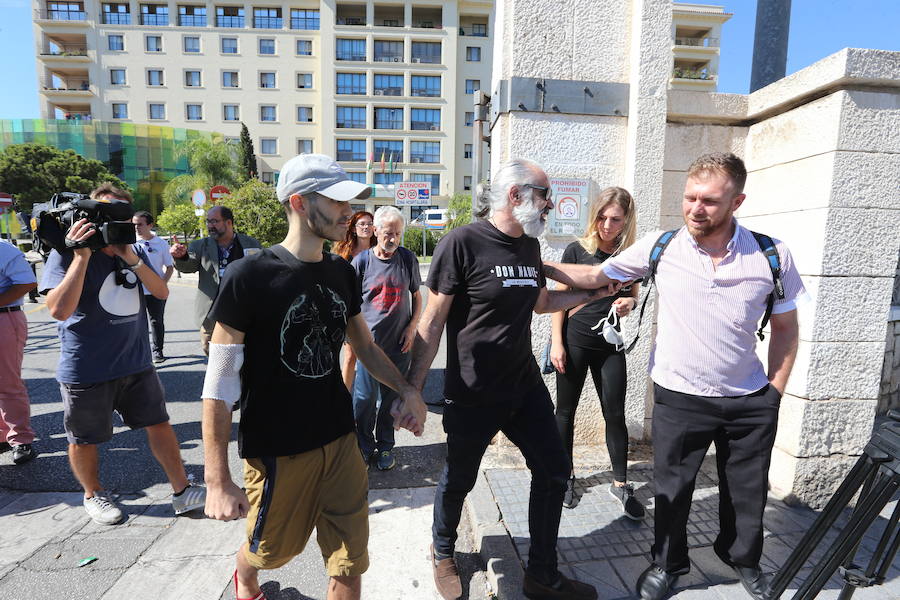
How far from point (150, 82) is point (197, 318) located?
58.1 meters

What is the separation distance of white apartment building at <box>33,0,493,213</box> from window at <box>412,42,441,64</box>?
0.33 feet

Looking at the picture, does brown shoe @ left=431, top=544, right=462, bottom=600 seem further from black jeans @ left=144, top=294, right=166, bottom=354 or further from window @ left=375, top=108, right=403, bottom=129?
window @ left=375, top=108, right=403, bottom=129

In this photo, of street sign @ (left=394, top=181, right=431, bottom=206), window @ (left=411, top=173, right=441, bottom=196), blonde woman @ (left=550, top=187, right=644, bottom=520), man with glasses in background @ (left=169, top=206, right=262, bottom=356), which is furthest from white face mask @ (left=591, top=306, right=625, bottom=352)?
window @ (left=411, top=173, right=441, bottom=196)

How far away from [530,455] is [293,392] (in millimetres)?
1175

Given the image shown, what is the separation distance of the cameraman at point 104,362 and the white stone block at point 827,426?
3.88 metres

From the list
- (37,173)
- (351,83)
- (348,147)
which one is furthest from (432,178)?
(37,173)

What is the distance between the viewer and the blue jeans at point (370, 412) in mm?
3904

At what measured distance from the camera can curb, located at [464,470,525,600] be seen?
255 centimetres

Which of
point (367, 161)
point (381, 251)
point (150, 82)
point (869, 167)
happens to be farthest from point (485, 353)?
point (150, 82)

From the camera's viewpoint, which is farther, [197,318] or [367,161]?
[367,161]

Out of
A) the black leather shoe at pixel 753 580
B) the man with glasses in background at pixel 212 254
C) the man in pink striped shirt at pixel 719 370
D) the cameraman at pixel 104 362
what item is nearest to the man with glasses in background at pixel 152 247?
the man with glasses in background at pixel 212 254

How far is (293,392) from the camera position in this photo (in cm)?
194

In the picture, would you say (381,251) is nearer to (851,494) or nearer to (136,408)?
(136,408)

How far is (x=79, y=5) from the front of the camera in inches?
2008
